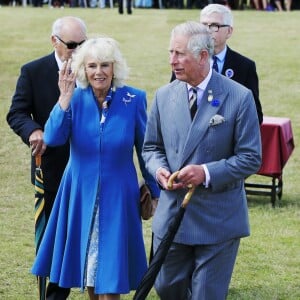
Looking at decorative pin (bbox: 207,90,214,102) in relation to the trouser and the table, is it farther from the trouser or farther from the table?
the table

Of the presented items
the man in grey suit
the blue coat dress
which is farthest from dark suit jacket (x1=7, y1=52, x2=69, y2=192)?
the man in grey suit

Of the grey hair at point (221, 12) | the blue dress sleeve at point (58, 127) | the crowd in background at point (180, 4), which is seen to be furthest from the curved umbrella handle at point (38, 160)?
the crowd in background at point (180, 4)

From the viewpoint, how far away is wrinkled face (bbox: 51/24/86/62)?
23.1 feet

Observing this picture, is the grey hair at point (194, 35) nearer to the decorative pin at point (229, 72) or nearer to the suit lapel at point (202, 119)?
the suit lapel at point (202, 119)

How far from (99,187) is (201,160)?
0.91 metres

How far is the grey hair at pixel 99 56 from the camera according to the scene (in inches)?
255

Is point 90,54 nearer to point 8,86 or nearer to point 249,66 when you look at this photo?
point 249,66

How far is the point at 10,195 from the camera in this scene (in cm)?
1238

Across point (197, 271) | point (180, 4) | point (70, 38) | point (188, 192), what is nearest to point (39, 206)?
point (70, 38)

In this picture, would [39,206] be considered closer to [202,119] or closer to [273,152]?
[202,119]

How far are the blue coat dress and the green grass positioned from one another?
583 mm

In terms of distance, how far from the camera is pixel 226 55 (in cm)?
795

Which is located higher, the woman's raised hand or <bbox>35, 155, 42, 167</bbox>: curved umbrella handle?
the woman's raised hand

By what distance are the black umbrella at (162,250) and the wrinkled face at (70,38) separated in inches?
65.4
